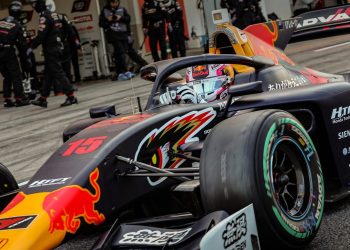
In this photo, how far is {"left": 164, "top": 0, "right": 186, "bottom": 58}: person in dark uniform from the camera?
61.2 feet

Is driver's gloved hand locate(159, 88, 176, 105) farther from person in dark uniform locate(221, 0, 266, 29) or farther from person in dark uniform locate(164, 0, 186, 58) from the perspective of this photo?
person in dark uniform locate(164, 0, 186, 58)

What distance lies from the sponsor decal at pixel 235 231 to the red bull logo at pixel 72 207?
0.91 metres

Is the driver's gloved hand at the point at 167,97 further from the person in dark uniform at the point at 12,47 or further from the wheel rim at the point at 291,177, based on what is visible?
the person in dark uniform at the point at 12,47

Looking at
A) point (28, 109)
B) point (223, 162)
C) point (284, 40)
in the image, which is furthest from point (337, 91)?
point (28, 109)

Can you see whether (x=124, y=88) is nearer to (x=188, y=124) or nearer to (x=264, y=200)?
(x=188, y=124)

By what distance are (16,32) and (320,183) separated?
11.2 metres

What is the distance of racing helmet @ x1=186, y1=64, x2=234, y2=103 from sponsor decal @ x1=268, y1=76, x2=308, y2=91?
0.38 meters

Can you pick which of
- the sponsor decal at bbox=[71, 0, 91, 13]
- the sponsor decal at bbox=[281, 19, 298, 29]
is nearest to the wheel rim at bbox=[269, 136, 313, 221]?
the sponsor decal at bbox=[281, 19, 298, 29]

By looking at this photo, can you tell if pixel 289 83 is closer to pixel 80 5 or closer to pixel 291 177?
pixel 291 177

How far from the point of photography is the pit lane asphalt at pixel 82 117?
417cm

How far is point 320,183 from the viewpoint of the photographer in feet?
12.9

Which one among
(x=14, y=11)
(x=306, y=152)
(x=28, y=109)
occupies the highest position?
(x=14, y=11)

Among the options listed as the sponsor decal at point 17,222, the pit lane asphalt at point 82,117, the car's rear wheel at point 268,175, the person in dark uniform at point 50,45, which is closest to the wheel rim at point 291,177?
the car's rear wheel at point 268,175

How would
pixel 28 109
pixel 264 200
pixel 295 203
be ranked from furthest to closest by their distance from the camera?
pixel 28 109 < pixel 295 203 < pixel 264 200
